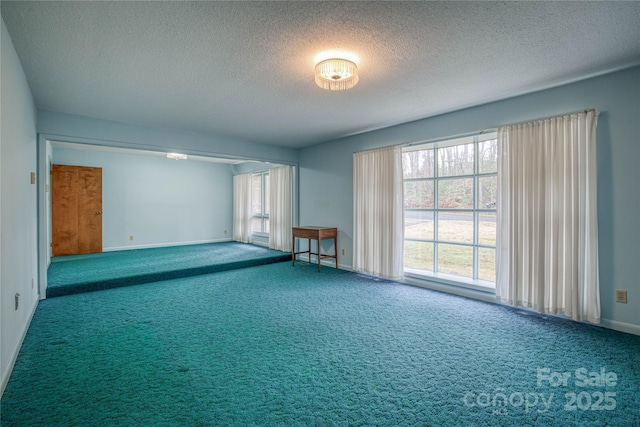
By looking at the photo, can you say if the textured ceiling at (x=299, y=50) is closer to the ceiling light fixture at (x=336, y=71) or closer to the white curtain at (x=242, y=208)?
the ceiling light fixture at (x=336, y=71)

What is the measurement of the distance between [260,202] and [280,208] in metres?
1.30

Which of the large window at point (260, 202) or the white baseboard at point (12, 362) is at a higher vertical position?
the large window at point (260, 202)

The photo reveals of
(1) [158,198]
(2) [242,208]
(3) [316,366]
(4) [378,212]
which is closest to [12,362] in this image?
(3) [316,366]

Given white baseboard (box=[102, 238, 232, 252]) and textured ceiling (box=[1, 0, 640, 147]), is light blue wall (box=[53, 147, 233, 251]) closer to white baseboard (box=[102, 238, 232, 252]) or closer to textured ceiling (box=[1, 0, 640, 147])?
white baseboard (box=[102, 238, 232, 252])

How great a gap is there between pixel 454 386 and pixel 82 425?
218cm

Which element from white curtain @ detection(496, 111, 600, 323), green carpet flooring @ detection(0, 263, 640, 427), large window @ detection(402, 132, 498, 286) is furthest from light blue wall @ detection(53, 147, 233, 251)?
white curtain @ detection(496, 111, 600, 323)

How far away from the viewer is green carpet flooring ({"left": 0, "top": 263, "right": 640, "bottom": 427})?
5.73 feet

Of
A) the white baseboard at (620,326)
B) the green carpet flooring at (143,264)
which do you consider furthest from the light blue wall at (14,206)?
the white baseboard at (620,326)

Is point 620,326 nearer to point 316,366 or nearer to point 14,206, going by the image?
point 316,366

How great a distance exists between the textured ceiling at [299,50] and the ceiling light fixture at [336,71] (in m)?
0.11

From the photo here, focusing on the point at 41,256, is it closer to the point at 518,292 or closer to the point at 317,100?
the point at 317,100

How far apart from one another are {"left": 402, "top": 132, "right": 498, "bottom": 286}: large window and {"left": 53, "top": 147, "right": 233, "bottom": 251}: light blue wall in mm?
5777

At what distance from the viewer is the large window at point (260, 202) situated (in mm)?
8091

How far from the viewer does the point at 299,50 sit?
241 centimetres
